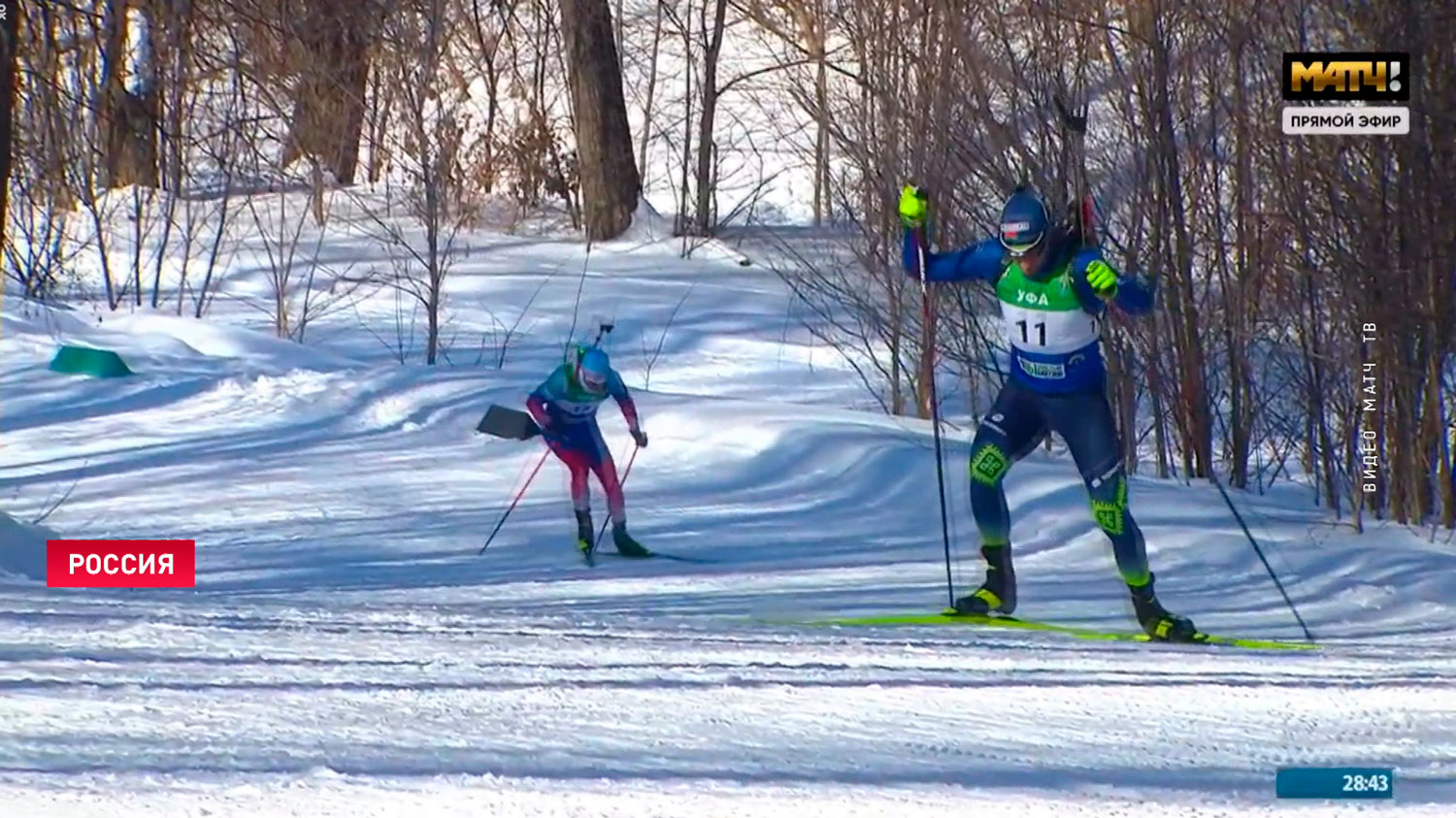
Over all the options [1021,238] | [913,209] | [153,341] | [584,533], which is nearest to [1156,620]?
[1021,238]

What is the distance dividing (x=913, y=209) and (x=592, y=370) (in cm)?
299

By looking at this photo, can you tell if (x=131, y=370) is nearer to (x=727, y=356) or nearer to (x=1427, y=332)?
(x=727, y=356)

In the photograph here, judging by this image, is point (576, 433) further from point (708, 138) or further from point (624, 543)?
point (708, 138)

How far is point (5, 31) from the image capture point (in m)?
9.52

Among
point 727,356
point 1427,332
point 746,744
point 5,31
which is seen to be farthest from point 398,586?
point 727,356

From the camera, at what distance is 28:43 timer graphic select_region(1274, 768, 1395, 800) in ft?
15.8

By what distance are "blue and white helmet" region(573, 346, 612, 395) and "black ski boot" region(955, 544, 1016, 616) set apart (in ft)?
10.3

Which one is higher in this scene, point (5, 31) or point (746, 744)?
point (5, 31)

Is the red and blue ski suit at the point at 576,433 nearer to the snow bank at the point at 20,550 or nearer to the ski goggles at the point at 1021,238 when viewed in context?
the snow bank at the point at 20,550

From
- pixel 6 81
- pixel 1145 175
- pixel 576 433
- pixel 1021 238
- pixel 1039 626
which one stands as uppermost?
pixel 6 81

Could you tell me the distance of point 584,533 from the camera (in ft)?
38.7

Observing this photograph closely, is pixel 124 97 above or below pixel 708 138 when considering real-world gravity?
below

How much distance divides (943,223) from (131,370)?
686 cm

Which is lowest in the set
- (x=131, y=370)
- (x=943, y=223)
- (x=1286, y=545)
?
(x=1286, y=545)
